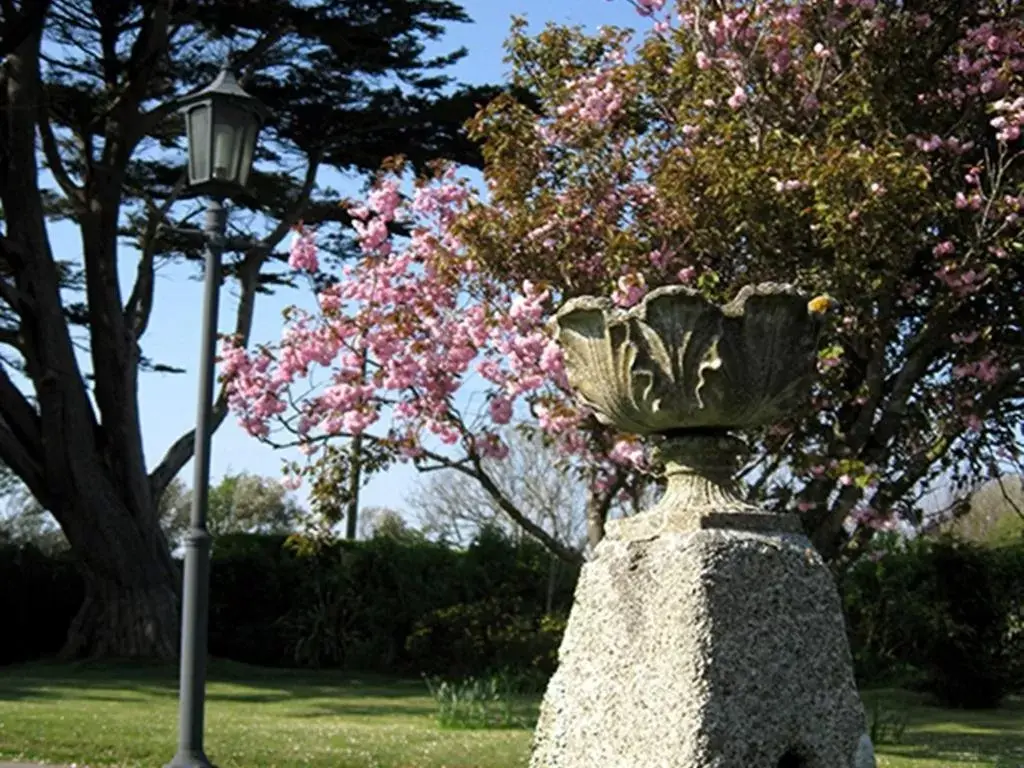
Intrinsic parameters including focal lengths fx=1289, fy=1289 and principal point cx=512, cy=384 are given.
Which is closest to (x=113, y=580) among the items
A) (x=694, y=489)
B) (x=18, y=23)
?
(x=18, y=23)

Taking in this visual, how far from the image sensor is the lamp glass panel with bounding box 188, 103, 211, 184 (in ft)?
21.6

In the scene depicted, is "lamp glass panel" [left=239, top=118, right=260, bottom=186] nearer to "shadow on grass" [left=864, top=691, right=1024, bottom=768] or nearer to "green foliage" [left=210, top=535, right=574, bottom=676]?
"shadow on grass" [left=864, top=691, right=1024, bottom=768]

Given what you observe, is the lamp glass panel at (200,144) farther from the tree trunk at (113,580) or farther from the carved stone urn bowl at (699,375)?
the tree trunk at (113,580)

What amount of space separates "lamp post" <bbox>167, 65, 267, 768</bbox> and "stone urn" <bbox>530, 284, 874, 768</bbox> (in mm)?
1978

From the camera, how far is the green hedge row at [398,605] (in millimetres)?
16656

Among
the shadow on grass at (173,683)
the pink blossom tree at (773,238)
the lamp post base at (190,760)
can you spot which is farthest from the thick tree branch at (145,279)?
the lamp post base at (190,760)

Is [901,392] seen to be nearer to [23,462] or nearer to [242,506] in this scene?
[23,462]

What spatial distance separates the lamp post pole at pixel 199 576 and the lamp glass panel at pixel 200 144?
423 mm

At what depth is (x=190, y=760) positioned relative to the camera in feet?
19.1

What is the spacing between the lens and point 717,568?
4184 mm

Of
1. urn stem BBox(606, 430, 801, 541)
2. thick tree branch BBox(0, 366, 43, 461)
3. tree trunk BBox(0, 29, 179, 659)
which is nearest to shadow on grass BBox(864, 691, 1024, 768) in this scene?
urn stem BBox(606, 430, 801, 541)

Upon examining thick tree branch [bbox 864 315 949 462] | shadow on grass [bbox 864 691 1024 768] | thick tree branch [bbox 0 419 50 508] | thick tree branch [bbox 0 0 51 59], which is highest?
thick tree branch [bbox 0 0 51 59]

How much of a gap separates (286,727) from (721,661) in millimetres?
7319

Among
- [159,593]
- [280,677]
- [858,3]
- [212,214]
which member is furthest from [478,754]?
[159,593]
